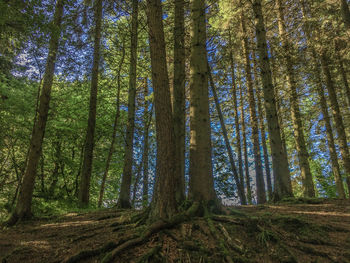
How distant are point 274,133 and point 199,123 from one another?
12.8 feet

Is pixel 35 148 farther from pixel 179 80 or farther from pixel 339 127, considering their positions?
pixel 339 127

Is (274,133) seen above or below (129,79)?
below

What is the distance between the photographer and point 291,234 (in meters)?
3.70

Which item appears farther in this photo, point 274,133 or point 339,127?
point 339,127

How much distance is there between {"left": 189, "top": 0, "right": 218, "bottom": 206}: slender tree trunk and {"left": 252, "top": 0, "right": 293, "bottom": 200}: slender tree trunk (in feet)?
12.0

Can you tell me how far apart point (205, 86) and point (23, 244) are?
5.10 m

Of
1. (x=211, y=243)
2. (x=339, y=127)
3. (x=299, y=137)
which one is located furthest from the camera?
(x=339, y=127)

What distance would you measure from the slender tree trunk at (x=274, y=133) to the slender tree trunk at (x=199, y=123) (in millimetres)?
3648

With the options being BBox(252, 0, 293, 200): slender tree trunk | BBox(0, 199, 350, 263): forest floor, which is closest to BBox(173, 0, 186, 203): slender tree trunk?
BBox(0, 199, 350, 263): forest floor

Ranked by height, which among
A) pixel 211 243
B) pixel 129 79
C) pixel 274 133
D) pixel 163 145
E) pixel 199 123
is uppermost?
pixel 129 79

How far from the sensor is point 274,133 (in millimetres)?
7281

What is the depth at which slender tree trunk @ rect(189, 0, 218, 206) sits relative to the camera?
438 cm

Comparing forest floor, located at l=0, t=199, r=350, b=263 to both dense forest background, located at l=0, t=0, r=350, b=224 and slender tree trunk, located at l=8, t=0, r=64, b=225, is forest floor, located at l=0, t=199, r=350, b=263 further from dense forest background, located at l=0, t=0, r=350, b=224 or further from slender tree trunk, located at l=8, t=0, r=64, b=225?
slender tree trunk, located at l=8, t=0, r=64, b=225

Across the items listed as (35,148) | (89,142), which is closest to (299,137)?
(89,142)
